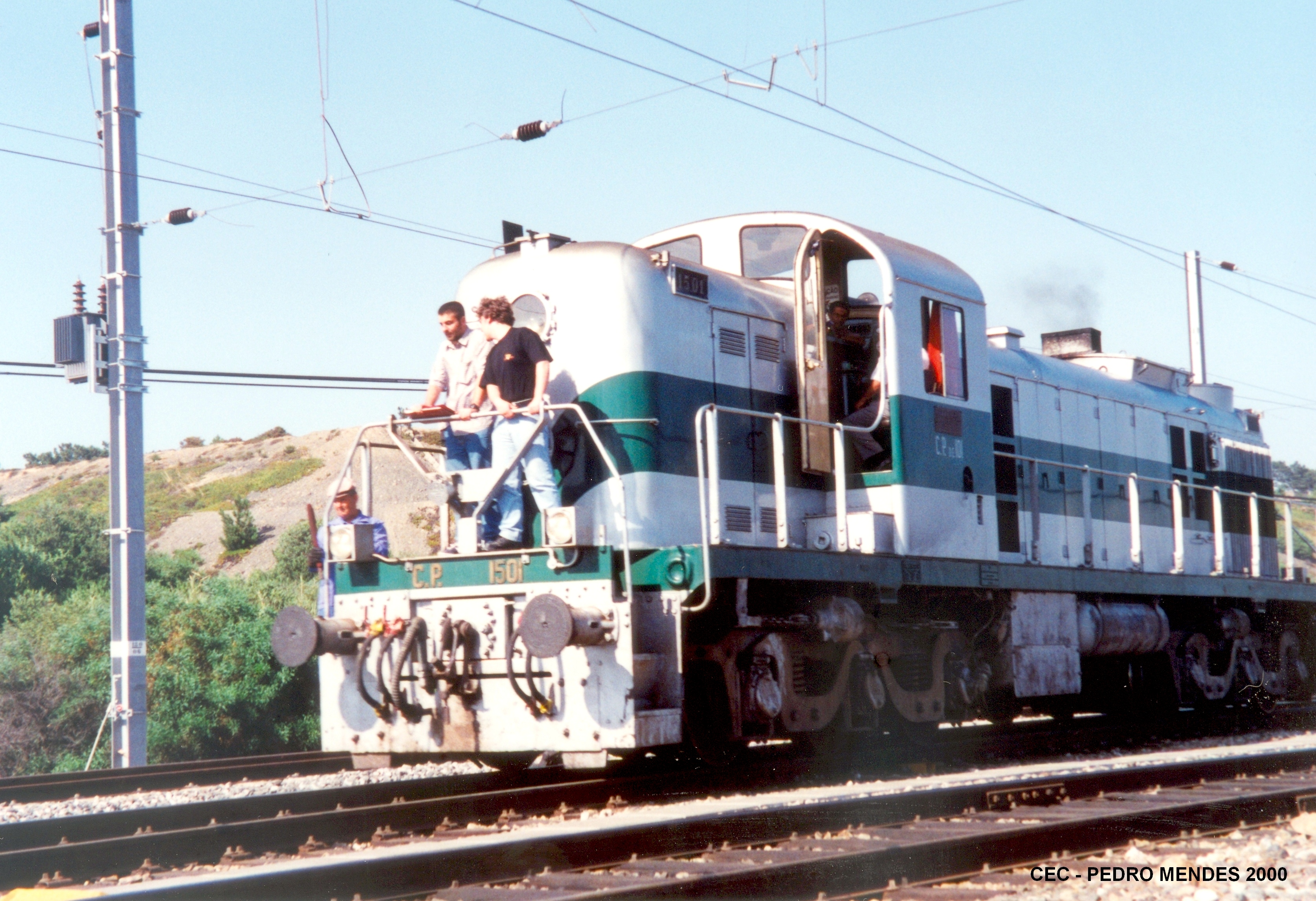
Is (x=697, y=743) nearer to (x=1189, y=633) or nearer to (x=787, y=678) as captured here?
(x=787, y=678)

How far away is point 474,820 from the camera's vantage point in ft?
23.2

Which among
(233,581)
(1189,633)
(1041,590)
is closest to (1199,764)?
(1041,590)

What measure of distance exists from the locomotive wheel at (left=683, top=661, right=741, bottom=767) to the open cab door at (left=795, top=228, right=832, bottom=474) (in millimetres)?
1726

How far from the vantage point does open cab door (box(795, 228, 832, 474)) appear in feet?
29.8

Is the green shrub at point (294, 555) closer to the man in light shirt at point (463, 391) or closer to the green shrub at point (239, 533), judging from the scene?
the green shrub at point (239, 533)

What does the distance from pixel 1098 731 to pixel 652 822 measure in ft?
23.5

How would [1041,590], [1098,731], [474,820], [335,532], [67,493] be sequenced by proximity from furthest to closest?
[67,493]
[1098,731]
[1041,590]
[335,532]
[474,820]

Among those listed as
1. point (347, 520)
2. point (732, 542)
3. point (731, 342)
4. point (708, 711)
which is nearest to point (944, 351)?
point (731, 342)

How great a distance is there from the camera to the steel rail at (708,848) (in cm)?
473

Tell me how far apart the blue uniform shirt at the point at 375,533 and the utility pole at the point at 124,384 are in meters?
2.83

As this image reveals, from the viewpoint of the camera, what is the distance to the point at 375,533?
862 cm

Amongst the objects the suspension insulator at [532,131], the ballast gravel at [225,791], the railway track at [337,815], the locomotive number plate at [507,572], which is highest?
the suspension insulator at [532,131]

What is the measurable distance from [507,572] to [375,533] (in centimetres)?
123

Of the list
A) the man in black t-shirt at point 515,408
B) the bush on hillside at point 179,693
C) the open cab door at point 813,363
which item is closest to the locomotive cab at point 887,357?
the open cab door at point 813,363
